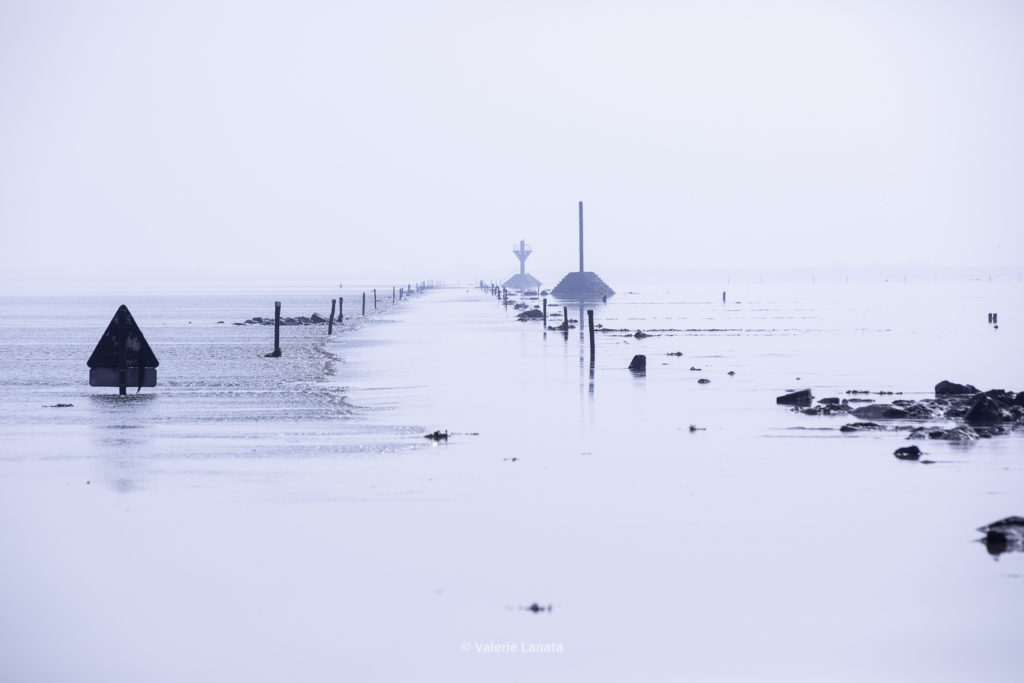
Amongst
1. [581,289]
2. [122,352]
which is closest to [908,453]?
[122,352]

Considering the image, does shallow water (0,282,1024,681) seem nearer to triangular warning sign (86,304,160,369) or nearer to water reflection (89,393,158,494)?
water reflection (89,393,158,494)

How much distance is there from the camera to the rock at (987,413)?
33.3 m

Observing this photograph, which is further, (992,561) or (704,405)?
(704,405)

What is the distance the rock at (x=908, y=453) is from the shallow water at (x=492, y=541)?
399 millimetres

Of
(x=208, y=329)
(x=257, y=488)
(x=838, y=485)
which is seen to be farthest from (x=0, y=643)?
(x=208, y=329)

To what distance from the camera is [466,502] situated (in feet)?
76.0

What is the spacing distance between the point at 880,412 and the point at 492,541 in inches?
717

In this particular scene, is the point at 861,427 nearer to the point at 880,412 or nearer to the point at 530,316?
the point at 880,412

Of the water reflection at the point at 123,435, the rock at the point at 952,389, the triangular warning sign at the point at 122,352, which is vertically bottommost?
the water reflection at the point at 123,435

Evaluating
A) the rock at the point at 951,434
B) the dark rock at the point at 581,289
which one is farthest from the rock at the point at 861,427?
the dark rock at the point at 581,289

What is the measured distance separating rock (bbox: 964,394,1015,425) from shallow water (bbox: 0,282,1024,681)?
2.87 meters

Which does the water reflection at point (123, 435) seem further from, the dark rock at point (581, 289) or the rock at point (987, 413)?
the dark rock at point (581, 289)

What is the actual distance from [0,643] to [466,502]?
374 inches

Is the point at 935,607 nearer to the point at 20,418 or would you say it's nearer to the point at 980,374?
the point at 20,418
